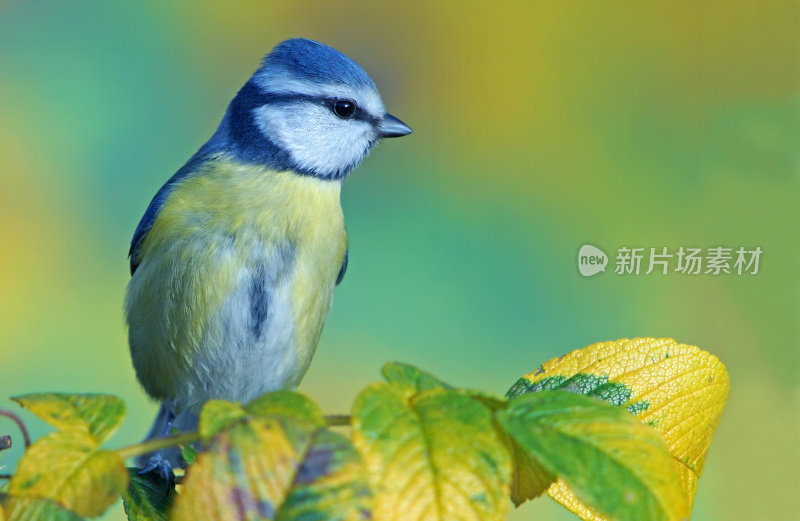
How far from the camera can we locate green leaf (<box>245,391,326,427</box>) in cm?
32

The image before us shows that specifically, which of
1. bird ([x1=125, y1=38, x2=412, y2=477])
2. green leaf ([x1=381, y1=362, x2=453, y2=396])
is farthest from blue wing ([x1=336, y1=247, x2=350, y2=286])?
green leaf ([x1=381, y1=362, x2=453, y2=396])

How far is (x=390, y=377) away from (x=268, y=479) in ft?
0.27

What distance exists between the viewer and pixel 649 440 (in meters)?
0.34

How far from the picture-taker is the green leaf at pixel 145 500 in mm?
451

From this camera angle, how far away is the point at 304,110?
3.44 feet

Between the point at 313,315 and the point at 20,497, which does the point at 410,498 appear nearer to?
the point at 20,497

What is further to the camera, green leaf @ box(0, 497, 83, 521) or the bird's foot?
the bird's foot

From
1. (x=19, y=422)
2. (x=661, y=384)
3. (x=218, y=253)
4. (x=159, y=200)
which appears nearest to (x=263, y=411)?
(x=19, y=422)

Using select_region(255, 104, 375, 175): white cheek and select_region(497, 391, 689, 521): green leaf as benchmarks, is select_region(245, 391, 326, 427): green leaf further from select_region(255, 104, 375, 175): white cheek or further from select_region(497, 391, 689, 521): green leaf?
select_region(255, 104, 375, 175): white cheek

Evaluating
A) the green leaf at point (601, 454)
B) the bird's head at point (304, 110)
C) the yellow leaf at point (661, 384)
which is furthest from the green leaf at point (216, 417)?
the bird's head at point (304, 110)

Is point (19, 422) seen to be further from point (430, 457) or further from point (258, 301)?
point (258, 301)

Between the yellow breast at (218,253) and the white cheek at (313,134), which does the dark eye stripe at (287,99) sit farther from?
the yellow breast at (218,253)

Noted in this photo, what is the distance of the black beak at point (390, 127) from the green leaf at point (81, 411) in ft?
2.57

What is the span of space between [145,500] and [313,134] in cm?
68
